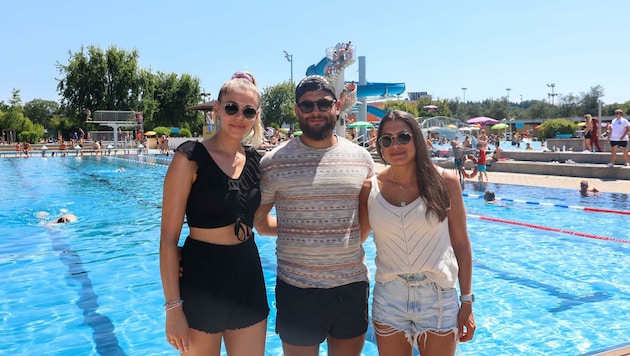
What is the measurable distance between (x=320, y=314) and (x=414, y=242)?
0.55 meters

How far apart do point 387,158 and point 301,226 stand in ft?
1.69

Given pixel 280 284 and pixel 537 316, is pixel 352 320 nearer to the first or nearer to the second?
pixel 280 284

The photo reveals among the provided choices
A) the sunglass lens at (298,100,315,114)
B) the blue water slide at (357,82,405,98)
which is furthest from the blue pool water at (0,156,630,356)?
the blue water slide at (357,82,405,98)

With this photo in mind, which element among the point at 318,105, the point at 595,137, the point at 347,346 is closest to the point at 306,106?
the point at 318,105

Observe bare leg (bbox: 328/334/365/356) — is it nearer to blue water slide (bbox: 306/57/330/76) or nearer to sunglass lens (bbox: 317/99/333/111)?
sunglass lens (bbox: 317/99/333/111)

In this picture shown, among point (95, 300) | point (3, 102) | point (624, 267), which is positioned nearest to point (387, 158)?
point (95, 300)

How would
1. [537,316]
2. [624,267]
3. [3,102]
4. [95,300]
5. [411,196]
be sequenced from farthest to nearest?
1. [3,102]
2. [624,267]
3. [95,300]
4. [537,316]
5. [411,196]

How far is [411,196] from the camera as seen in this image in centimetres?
219

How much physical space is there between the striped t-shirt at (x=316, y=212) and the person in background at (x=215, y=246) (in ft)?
0.51

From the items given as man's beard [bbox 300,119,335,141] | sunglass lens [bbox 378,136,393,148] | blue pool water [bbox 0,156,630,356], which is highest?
man's beard [bbox 300,119,335,141]

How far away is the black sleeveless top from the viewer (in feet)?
6.72

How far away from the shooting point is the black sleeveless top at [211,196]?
80.6 inches

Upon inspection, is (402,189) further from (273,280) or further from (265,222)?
(273,280)

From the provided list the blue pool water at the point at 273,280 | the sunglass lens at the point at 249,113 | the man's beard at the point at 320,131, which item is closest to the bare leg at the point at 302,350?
the man's beard at the point at 320,131
